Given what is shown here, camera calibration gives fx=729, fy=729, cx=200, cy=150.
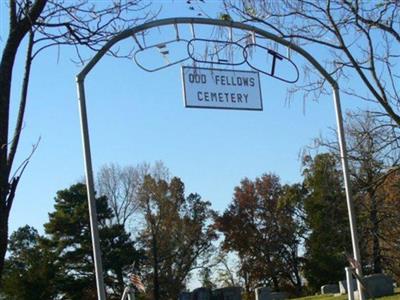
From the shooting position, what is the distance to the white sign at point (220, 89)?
28.9 feet

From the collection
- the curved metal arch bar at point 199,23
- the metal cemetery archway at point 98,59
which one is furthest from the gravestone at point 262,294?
the curved metal arch bar at point 199,23

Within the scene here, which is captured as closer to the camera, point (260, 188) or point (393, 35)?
point (393, 35)

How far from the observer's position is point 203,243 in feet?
201

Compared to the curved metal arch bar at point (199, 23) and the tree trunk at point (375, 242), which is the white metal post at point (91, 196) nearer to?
the curved metal arch bar at point (199, 23)

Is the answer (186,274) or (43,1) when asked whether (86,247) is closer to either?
(186,274)

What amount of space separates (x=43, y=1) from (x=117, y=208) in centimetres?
4969

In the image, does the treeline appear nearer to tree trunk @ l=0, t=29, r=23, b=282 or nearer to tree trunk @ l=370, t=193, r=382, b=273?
tree trunk @ l=370, t=193, r=382, b=273

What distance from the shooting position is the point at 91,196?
28.1ft

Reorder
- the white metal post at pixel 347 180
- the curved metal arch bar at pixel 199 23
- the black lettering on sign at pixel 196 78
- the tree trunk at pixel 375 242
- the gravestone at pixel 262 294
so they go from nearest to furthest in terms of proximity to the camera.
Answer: the curved metal arch bar at pixel 199 23 → the black lettering on sign at pixel 196 78 → the white metal post at pixel 347 180 → the tree trunk at pixel 375 242 → the gravestone at pixel 262 294

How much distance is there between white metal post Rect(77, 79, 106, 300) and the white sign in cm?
123

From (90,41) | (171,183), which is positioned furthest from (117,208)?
(90,41)

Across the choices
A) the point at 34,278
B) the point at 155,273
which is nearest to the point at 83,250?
the point at 34,278

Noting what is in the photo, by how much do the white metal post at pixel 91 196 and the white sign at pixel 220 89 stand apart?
4.04ft

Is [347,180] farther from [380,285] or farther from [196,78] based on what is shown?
[380,285]
